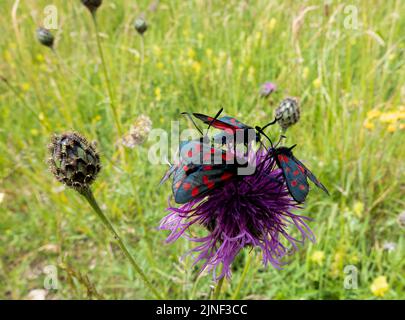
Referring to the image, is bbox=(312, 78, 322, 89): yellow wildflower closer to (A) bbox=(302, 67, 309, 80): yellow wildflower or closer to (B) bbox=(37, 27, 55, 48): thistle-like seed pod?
(A) bbox=(302, 67, 309, 80): yellow wildflower

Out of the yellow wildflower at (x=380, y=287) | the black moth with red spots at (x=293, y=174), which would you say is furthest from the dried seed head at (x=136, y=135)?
the yellow wildflower at (x=380, y=287)

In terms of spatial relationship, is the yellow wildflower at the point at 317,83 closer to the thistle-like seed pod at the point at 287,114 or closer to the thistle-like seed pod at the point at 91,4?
the thistle-like seed pod at the point at 287,114

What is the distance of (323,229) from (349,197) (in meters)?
0.45

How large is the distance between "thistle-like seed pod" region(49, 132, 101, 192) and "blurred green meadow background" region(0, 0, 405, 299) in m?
0.56

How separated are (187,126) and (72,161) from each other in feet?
6.45

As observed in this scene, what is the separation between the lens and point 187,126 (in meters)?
3.26

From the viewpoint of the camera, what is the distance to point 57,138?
4.59 feet

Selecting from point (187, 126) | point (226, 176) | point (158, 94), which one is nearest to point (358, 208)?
point (187, 126)

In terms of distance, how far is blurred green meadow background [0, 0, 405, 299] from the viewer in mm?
2445

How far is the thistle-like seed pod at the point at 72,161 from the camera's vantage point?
4.46 feet

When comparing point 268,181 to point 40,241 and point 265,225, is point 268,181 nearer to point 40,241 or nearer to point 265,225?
point 265,225

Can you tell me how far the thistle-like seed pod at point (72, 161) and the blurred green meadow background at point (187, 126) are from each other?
1.85 ft

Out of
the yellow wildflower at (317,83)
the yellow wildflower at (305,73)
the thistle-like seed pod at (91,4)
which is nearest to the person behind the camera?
the thistle-like seed pod at (91,4)
